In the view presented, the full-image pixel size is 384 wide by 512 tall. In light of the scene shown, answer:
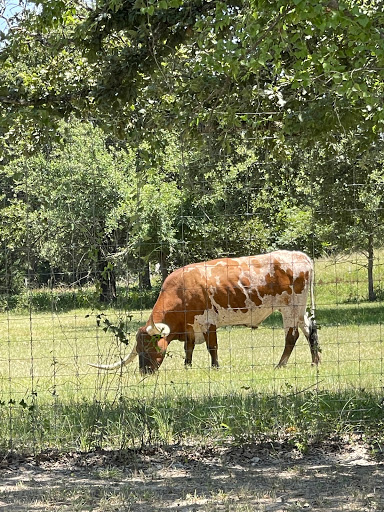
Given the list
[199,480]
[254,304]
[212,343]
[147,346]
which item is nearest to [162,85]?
[147,346]

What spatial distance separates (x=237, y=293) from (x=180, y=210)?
26.9ft

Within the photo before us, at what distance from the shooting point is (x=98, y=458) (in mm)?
6656

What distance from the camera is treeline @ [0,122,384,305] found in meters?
7.98

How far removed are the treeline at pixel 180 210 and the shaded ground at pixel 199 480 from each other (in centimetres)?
154

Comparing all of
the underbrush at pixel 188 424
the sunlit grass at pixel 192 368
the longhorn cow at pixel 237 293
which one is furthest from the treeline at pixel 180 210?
the underbrush at pixel 188 424

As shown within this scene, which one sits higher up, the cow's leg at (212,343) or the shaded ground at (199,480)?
the cow's leg at (212,343)

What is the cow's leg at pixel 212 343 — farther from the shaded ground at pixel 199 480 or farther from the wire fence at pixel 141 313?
the shaded ground at pixel 199 480

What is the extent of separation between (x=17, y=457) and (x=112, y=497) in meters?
1.44

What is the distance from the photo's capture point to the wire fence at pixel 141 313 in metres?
7.22

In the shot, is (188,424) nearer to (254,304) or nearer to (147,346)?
(147,346)

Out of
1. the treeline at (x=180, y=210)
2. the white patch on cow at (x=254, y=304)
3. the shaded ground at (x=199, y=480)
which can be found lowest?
the shaded ground at (x=199, y=480)

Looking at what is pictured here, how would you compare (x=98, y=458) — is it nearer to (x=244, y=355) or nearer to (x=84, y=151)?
(x=244, y=355)

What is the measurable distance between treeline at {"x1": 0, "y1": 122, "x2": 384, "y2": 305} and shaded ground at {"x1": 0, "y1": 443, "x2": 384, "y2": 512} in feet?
5.04

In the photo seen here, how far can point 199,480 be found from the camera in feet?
20.0
